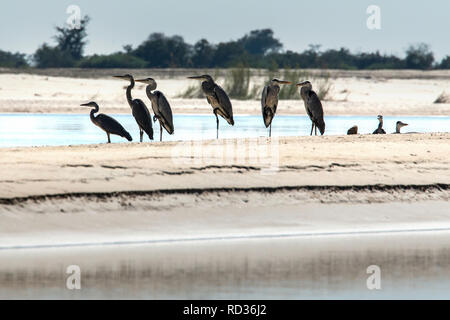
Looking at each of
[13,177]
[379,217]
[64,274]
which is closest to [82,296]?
[64,274]

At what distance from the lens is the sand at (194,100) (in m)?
28.2

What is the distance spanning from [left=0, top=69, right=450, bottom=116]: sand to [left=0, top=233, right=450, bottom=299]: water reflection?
1735 cm

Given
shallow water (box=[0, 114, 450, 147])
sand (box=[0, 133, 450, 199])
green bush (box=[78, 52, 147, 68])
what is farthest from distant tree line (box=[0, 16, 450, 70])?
sand (box=[0, 133, 450, 199])

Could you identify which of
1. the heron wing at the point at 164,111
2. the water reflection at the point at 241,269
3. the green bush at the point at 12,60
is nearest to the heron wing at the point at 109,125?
the heron wing at the point at 164,111

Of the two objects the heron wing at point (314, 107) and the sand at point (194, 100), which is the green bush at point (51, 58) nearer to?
the sand at point (194, 100)

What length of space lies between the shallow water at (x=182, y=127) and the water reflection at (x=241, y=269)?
695 cm

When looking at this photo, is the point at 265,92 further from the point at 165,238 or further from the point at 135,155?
the point at 165,238

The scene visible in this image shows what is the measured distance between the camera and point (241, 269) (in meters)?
9.05

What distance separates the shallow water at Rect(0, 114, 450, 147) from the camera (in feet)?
58.2

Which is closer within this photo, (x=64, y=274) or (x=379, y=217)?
(x=64, y=274)

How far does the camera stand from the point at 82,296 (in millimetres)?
7961

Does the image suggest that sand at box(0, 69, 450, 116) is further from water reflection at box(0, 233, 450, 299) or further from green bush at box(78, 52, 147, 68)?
water reflection at box(0, 233, 450, 299)

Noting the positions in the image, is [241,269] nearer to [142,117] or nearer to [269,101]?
[142,117]

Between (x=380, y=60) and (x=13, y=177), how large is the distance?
51579mm
